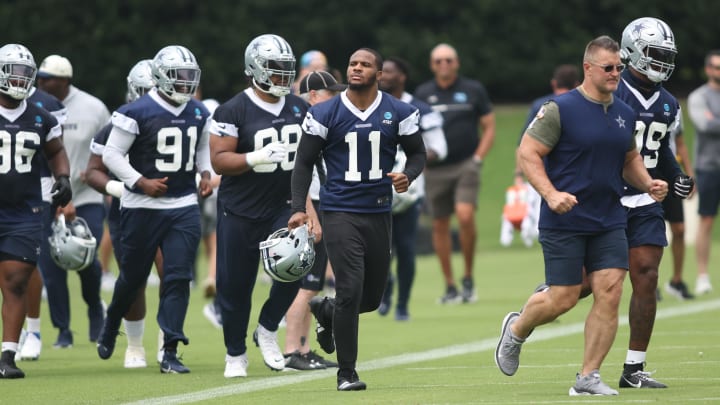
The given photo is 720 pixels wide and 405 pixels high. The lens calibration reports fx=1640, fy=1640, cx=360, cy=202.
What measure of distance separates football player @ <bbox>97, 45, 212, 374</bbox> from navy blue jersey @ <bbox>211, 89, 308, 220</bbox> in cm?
43

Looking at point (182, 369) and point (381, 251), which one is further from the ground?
point (381, 251)

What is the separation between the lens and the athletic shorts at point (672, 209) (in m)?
12.1

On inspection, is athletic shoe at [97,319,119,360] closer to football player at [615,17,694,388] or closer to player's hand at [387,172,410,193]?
player's hand at [387,172,410,193]

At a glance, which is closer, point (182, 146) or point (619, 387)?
point (619, 387)

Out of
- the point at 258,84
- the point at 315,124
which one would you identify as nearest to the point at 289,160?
the point at 258,84

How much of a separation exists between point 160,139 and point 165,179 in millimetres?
294

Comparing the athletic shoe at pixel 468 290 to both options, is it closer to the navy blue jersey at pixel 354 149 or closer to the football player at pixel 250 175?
the football player at pixel 250 175

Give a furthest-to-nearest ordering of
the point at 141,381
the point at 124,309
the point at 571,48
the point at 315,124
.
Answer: the point at 571,48 → the point at 124,309 → the point at 141,381 → the point at 315,124

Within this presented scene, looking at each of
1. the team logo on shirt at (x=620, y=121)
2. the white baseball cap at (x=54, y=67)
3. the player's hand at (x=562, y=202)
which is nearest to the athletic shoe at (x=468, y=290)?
the white baseball cap at (x=54, y=67)

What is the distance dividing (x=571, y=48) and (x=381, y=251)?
1101 inches

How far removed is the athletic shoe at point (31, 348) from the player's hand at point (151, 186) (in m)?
2.05

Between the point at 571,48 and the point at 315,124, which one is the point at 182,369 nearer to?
the point at 315,124

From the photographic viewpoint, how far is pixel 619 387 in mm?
9914

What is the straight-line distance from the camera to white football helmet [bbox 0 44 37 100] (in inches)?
446
